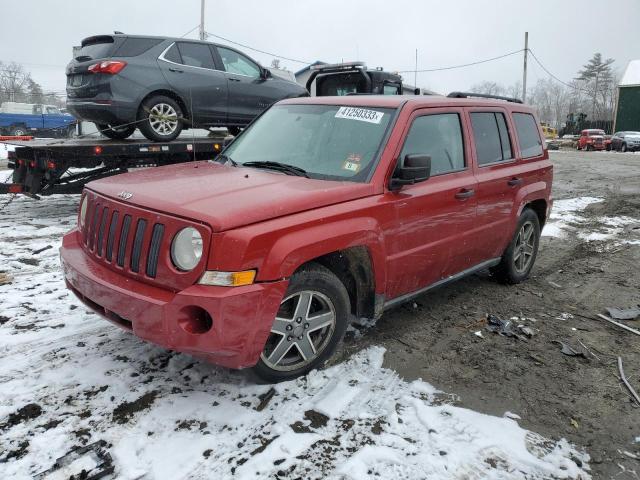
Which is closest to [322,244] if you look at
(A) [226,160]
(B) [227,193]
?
(B) [227,193]

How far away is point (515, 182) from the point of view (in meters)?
4.77

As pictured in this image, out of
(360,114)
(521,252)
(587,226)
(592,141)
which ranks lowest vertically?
(587,226)

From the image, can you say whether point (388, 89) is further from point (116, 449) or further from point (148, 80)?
point (116, 449)

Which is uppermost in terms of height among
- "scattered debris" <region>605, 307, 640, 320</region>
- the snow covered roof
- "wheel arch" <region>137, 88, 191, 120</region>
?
the snow covered roof

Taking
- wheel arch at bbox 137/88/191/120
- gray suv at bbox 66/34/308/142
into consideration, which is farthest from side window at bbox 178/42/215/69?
wheel arch at bbox 137/88/191/120

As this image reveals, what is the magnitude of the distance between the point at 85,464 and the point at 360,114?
9.35ft

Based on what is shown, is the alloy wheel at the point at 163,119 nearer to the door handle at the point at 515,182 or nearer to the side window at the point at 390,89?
the door handle at the point at 515,182

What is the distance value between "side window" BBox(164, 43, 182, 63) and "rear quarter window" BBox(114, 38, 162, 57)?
22cm

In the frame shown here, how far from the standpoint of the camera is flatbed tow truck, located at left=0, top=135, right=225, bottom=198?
7258 mm

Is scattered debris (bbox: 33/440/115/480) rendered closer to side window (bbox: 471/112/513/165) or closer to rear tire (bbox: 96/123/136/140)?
side window (bbox: 471/112/513/165)

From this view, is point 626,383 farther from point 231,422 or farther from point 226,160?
point 226,160

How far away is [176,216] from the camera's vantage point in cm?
272

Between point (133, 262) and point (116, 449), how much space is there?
990 millimetres

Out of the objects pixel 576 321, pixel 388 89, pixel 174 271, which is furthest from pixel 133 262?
pixel 388 89
